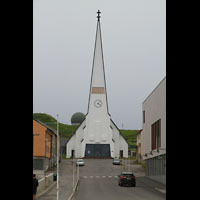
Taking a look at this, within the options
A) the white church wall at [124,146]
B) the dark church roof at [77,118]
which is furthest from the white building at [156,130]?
the dark church roof at [77,118]

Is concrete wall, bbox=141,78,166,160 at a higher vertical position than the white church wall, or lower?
higher

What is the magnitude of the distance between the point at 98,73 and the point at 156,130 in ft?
153

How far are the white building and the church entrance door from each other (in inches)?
1353

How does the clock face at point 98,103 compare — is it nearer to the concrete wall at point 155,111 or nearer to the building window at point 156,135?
the concrete wall at point 155,111

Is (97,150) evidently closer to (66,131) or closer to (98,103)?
(98,103)

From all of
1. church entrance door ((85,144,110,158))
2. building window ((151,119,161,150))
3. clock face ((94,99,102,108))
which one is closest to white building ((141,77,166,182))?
building window ((151,119,161,150))

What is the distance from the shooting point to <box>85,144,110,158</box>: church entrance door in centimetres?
9681

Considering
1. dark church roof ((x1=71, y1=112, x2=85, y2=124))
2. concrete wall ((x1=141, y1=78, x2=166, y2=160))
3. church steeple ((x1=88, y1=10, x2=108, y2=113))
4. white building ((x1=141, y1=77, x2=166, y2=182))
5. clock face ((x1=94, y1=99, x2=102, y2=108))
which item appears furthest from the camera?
dark church roof ((x1=71, y1=112, x2=85, y2=124))

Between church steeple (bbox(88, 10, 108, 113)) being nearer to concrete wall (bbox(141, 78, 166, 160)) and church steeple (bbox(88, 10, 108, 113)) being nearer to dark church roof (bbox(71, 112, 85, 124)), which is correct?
dark church roof (bbox(71, 112, 85, 124))

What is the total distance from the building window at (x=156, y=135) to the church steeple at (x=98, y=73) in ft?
139

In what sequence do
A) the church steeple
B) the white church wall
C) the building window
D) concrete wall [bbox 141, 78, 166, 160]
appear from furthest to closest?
the white church wall, the church steeple, the building window, concrete wall [bbox 141, 78, 166, 160]
